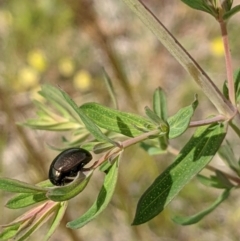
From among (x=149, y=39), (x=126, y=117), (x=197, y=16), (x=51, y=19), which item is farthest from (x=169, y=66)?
(x=126, y=117)

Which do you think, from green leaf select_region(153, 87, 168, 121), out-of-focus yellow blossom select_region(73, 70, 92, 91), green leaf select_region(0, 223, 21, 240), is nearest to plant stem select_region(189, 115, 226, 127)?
green leaf select_region(153, 87, 168, 121)

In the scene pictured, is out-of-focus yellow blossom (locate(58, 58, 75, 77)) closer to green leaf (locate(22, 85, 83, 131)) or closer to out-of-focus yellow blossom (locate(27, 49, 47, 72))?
out-of-focus yellow blossom (locate(27, 49, 47, 72))

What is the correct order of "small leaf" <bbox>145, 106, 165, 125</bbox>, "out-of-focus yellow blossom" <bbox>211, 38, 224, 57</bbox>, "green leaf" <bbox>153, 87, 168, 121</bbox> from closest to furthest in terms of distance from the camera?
"small leaf" <bbox>145, 106, 165, 125</bbox>, "green leaf" <bbox>153, 87, 168, 121</bbox>, "out-of-focus yellow blossom" <bbox>211, 38, 224, 57</bbox>

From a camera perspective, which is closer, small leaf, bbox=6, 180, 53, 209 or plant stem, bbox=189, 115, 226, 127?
small leaf, bbox=6, 180, 53, 209

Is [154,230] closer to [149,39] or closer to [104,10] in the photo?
[149,39]

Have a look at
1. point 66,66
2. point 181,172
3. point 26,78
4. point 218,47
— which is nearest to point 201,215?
point 181,172

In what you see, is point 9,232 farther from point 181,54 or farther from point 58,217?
point 181,54
